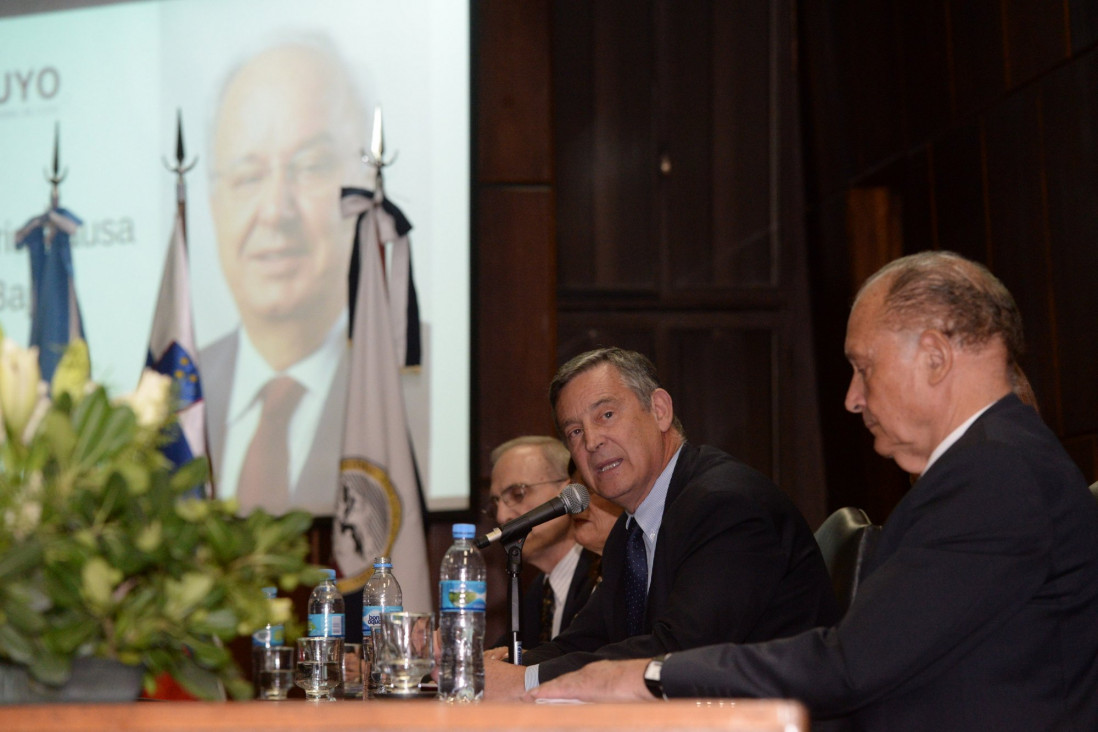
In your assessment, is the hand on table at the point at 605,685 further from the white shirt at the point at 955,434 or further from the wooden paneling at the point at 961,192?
the wooden paneling at the point at 961,192

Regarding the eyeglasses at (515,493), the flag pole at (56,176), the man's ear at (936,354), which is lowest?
the eyeglasses at (515,493)

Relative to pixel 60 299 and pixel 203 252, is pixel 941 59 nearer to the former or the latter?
pixel 203 252

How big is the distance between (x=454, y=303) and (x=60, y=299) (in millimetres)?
1733

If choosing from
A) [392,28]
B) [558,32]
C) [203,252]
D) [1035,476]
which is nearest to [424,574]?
[203,252]

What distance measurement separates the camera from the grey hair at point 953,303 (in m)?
1.84

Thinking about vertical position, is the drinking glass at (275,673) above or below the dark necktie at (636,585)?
below

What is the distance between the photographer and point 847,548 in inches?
109

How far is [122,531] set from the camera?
47.9 inches

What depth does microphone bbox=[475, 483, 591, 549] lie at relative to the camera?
2.47 m

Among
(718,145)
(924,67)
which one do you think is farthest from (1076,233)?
(718,145)

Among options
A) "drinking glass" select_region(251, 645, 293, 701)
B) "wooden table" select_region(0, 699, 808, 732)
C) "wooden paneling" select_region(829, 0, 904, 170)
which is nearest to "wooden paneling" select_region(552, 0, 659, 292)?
"wooden paneling" select_region(829, 0, 904, 170)

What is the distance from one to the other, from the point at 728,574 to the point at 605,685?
2.35ft

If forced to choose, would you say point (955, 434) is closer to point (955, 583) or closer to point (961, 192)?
point (955, 583)

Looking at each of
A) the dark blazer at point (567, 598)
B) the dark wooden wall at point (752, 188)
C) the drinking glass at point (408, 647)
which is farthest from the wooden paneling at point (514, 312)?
the drinking glass at point (408, 647)
